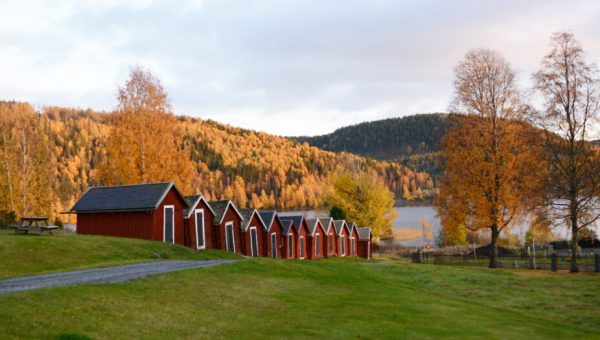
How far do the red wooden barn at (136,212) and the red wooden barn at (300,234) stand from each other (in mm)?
19063

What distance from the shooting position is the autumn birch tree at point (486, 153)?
1310 inches

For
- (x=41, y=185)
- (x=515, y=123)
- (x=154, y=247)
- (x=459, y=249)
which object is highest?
(x=515, y=123)

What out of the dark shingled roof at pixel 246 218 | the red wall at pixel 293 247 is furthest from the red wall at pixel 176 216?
the red wall at pixel 293 247

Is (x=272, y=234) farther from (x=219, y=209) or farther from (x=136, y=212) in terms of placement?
(x=136, y=212)

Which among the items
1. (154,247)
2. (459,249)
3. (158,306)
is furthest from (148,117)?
(459,249)

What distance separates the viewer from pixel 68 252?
26.2 m

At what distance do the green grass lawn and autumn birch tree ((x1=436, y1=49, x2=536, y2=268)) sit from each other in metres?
9.03

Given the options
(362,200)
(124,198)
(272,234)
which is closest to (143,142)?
(124,198)

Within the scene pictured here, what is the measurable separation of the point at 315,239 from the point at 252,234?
14.5 meters

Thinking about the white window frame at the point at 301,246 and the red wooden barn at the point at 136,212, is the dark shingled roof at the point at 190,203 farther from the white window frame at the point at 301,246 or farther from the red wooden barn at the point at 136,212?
the white window frame at the point at 301,246

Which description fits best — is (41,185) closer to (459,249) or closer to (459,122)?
(459,122)

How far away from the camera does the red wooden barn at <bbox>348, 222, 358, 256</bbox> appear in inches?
2643

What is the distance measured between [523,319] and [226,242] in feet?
94.7

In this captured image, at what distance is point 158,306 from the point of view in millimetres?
13430
